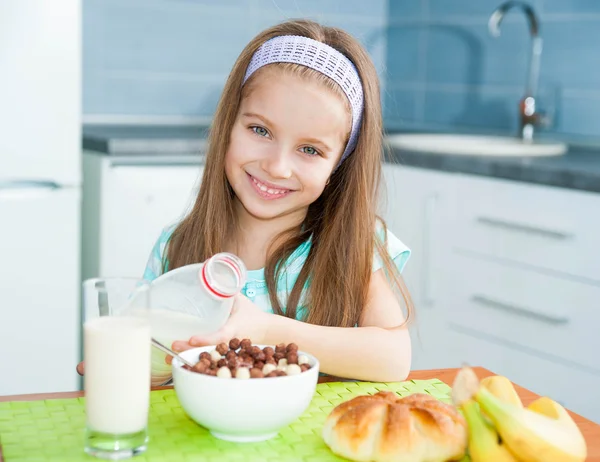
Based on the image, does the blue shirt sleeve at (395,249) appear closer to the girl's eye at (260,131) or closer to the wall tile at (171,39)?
the girl's eye at (260,131)

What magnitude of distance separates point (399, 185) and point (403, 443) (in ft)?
6.20

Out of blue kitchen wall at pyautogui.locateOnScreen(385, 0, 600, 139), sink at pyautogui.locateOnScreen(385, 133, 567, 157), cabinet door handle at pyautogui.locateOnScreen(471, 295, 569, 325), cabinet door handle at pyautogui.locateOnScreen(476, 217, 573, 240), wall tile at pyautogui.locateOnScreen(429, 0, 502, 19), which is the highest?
wall tile at pyautogui.locateOnScreen(429, 0, 502, 19)

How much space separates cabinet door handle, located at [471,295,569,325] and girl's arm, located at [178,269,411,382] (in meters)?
1.05

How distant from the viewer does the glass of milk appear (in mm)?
832

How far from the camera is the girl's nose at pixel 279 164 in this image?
134 cm

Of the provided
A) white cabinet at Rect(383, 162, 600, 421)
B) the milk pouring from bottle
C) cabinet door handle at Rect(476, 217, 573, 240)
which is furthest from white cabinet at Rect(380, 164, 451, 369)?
the milk pouring from bottle

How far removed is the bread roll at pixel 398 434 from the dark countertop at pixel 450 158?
141cm

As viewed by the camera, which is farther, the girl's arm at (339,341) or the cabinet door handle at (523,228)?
the cabinet door handle at (523,228)

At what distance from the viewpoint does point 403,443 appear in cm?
84

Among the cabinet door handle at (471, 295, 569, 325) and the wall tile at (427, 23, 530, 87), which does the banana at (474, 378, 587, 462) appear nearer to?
the cabinet door handle at (471, 295, 569, 325)

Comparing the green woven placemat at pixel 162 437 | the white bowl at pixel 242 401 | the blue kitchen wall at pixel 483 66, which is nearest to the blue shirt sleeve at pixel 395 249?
the green woven placemat at pixel 162 437

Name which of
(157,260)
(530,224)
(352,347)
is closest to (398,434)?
(352,347)

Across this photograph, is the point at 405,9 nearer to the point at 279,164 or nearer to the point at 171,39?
the point at 171,39

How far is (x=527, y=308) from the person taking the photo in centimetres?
232
